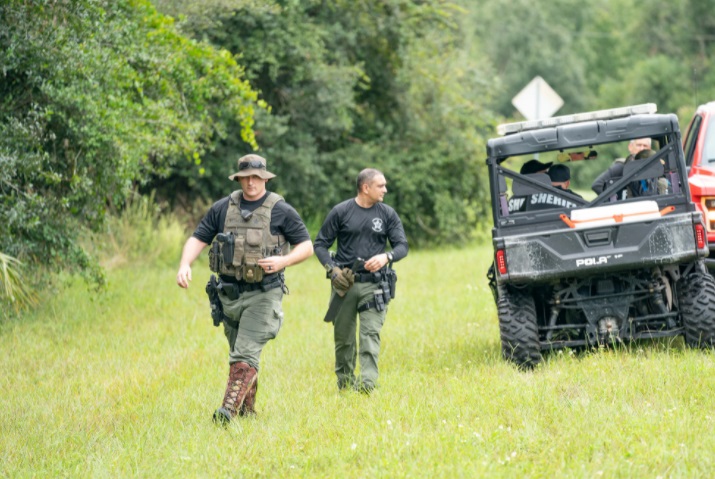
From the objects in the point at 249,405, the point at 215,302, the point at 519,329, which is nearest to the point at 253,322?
the point at 215,302

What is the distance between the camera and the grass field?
6.50 m

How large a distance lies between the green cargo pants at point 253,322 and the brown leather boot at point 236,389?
58 millimetres

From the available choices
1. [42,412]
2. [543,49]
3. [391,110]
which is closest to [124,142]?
[42,412]

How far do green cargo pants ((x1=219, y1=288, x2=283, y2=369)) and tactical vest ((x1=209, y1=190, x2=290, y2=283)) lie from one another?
191mm

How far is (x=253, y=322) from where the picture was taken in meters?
8.09

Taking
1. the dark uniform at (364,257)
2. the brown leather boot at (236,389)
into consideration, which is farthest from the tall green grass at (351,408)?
the dark uniform at (364,257)

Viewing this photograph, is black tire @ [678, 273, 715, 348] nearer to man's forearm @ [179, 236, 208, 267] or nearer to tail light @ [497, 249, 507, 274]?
tail light @ [497, 249, 507, 274]

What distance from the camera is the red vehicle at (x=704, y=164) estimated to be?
34.1 feet

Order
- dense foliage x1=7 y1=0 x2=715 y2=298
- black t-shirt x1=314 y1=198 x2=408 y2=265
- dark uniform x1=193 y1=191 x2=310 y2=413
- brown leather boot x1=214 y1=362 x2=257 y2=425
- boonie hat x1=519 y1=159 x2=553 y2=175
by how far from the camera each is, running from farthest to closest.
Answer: dense foliage x1=7 y1=0 x2=715 y2=298, boonie hat x1=519 y1=159 x2=553 y2=175, black t-shirt x1=314 y1=198 x2=408 y2=265, dark uniform x1=193 y1=191 x2=310 y2=413, brown leather boot x1=214 y1=362 x2=257 y2=425

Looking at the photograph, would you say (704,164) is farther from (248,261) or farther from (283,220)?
(248,261)

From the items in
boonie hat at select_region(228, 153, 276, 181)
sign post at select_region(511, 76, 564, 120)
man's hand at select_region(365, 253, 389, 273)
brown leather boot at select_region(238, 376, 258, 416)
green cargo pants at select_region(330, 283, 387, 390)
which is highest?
sign post at select_region(511, 76, 564, 120)

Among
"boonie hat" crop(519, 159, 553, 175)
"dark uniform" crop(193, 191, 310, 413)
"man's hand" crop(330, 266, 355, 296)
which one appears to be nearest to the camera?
"dark uniform" crop(193, 191, 310, 413)

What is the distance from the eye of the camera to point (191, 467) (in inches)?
268

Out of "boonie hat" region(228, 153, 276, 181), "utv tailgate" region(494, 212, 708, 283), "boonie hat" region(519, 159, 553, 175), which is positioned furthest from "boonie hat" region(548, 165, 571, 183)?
"boonie hat" region(228, 153, 276, 181)
